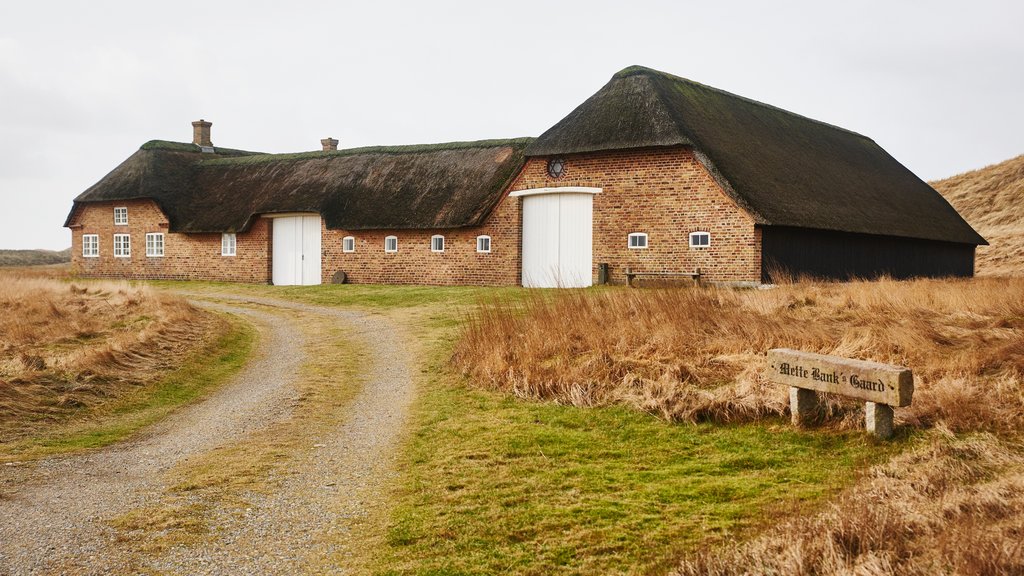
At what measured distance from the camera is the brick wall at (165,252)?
34.0m

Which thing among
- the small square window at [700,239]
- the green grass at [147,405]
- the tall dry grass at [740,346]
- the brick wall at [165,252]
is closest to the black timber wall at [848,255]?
the small square window at [700,239]

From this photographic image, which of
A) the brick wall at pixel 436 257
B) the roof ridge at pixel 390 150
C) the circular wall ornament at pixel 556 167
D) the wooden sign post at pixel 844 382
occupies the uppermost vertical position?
the roof ridge at pixel 390 150

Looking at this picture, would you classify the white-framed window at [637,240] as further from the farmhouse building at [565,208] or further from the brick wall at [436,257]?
the brick wall at [436,257]

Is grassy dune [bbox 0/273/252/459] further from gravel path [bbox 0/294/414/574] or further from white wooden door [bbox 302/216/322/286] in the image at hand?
white wooden door [bbox 302/216/322/286]

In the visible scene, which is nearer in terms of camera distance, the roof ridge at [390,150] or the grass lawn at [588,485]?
the grass lawn at [588,485]

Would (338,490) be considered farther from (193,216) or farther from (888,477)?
(193,216)

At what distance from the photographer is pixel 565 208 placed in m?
25.9

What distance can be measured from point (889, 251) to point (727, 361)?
65.0ft

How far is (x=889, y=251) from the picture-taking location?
1118 inches

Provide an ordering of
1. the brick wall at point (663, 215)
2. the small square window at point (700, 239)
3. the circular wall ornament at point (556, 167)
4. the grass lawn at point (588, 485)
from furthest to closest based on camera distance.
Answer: the circular wall ornament at point (556, 167), the small square window at point (700, 239), the brick wall at point (663, 215), the grass lawn at point (588, 485)

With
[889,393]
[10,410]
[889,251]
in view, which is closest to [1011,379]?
[889,393]

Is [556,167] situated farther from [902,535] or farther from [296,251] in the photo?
[902,535]

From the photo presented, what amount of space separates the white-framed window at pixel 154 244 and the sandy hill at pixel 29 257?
25.8 meters

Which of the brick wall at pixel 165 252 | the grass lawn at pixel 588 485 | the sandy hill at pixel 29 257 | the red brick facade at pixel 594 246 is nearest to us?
the grass lawn at pixel 588 485
